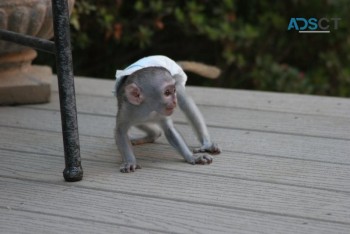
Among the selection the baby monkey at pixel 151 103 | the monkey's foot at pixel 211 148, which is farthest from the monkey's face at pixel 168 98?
the monkey's foot at pixel 211 148

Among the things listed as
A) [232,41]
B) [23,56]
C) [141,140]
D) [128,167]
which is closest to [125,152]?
[128,167]

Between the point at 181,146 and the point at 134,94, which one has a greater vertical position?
the point at 134,94

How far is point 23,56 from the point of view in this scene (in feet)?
11.3

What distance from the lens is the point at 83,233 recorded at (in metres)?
2.05

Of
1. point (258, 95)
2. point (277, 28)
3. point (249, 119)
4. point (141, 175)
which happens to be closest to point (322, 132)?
point (249, 119)

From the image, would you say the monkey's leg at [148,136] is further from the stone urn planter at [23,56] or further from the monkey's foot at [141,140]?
the stone urn planter at [23,56]

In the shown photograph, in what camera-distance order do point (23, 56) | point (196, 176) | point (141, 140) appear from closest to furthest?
point (196, 176), point (141, 140), point (23, 56)

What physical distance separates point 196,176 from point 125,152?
0.30 meters

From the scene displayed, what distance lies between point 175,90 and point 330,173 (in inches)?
25.1

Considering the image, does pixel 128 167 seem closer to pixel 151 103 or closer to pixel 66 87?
pixel 151 103

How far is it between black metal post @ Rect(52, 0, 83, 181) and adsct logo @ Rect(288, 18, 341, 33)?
2627 millimetres

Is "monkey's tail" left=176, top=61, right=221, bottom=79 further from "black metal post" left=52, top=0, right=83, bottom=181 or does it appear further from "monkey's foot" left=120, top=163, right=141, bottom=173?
"black metal post" left=52, top=0, right=83, bottom=181

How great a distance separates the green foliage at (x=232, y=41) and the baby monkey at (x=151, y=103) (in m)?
1.95

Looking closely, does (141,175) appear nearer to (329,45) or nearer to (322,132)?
(322,132)
